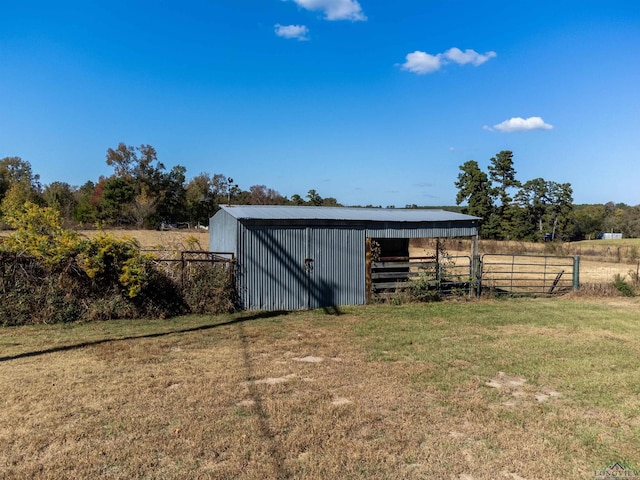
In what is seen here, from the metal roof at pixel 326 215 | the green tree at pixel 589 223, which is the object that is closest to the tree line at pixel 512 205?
the green tree at pixel 589 223

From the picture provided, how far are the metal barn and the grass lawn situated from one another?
2.55 meters

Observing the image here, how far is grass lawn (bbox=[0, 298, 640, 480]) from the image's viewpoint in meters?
3.61

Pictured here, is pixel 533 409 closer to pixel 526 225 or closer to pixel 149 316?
pixel 149 316

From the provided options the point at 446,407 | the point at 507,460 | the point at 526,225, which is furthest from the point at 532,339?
the point at 526,225

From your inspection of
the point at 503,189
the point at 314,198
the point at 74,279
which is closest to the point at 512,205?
the point at 503,189

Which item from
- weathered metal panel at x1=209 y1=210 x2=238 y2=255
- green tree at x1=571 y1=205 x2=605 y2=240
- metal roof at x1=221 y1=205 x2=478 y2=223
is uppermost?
green tree at x1=571 y1=205 x2=605 y2=240

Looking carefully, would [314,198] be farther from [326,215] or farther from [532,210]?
[326,215]

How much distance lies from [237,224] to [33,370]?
600cm

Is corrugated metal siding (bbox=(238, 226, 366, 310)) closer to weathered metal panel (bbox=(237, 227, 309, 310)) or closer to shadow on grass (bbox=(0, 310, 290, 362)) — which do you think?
weathered metal panel (bbox=(237, 227, 309, 310))

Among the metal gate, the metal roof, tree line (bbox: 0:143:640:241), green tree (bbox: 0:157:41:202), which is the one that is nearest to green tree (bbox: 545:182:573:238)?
tree line (bbox: 0:143:640:241)

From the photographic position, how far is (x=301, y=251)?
1180cm

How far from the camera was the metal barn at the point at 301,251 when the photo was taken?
11289mm

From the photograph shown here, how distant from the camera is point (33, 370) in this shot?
5.95 metres

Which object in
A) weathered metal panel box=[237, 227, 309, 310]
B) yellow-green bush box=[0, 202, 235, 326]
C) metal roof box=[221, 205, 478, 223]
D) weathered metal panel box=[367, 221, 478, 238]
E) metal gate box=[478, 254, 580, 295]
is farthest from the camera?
metal gate box=[478, 254, 580, 295]
